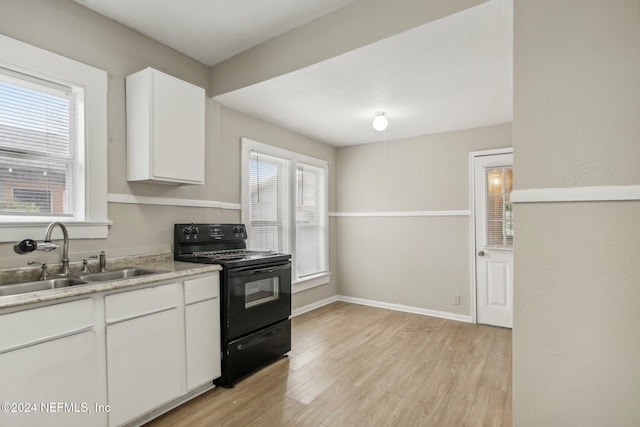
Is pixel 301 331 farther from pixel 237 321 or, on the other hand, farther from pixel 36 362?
pixel 36 362

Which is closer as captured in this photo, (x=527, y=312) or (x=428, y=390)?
(x=527, y=312)

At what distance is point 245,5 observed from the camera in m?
2.22

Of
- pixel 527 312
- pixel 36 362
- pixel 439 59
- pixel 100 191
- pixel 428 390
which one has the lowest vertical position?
pixel 428 390

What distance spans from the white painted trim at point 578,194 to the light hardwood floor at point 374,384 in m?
1.43

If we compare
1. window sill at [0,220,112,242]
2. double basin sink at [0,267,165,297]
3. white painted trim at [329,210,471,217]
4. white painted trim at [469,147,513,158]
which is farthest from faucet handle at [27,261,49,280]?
white painted trim at [469,147,513,158]

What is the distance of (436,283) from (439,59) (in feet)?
9.24

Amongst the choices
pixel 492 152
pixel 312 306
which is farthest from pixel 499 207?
pixel 312 306

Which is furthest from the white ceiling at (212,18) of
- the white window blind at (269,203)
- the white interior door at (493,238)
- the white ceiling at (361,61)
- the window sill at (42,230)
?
the white interior door at (493,238)

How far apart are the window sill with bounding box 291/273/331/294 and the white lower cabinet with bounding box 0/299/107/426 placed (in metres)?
2.58

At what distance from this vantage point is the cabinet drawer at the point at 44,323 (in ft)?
4.66

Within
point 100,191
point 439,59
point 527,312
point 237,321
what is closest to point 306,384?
point 237,321

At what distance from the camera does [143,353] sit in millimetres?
1938

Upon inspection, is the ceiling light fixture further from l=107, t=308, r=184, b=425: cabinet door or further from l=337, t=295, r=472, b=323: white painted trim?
l=107, t=308, r=184, b=425: cabinet door

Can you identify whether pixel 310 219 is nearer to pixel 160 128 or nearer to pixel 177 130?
pixel 177 130
